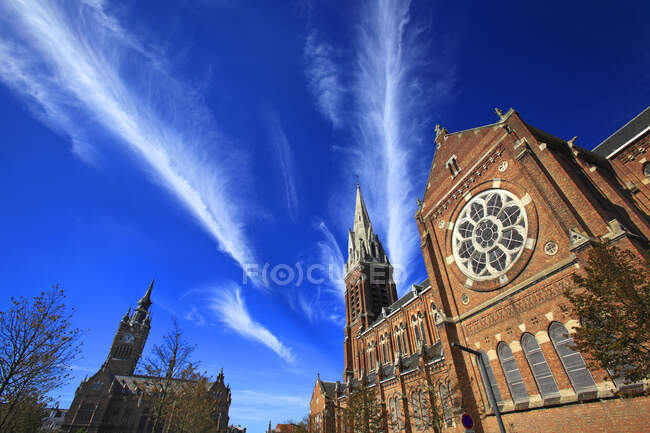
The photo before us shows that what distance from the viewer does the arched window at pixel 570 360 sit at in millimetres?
11320

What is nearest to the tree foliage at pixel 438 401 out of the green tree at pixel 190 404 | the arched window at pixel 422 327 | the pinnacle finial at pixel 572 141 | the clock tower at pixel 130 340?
the arched window at pixel 422 327

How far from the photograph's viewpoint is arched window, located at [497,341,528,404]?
1338 cm

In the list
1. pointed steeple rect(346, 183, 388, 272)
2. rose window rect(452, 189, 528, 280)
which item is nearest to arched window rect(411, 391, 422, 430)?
rose window rect(452, 189, 528, 280)

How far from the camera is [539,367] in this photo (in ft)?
42.4

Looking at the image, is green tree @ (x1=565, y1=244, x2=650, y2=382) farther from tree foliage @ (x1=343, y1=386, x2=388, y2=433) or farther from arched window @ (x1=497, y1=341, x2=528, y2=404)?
tree foliage @ (x1=343, y1=386, x2=388, y2=433)

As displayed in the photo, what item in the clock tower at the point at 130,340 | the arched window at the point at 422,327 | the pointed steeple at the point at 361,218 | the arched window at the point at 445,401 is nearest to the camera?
the arched window at the point at 445,401

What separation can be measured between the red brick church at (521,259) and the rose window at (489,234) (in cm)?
6

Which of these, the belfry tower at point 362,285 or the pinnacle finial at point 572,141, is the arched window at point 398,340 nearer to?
the belfry tower at point 362,285

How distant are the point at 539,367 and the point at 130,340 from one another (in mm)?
96628

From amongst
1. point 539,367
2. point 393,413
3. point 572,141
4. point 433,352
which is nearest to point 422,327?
point 433,352

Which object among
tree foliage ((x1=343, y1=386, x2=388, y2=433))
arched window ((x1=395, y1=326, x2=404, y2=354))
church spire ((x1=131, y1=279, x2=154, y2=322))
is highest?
church spire ((x1=131, y1=279, x2=154, y2=322))

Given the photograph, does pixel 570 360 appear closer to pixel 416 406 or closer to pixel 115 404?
pixel 416 406

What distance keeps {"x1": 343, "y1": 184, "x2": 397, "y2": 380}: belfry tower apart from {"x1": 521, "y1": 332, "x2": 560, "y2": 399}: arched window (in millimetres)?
27607

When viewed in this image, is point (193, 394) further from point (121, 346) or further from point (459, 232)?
point (121, 346)
